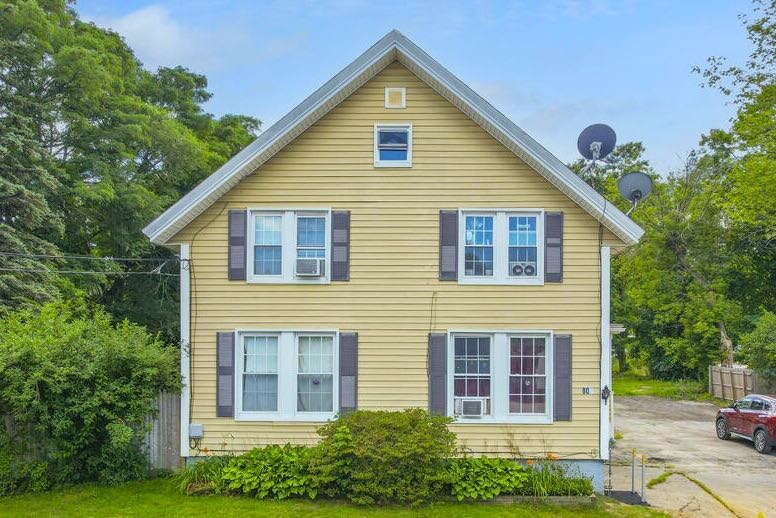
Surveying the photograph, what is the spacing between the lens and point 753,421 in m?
15.5

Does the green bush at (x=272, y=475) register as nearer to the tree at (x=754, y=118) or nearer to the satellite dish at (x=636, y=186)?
the satellite dish at (x=636, y=186)

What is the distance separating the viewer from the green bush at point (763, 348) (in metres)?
21.1

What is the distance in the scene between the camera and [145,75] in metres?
27.1

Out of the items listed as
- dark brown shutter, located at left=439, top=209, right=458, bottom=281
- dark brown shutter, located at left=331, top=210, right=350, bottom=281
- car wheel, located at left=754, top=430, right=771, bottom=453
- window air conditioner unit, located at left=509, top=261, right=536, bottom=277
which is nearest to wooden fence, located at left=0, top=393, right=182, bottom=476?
dark brown shutter, located at left=331, top=210, right=350, bottom=281

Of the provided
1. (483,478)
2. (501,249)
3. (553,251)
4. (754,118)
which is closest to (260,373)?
(483,478)

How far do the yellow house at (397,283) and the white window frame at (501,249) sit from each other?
1.1 inches

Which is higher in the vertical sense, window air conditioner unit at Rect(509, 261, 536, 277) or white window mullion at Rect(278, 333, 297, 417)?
window air conditioner unit at Rect(509, 261, 536, 277)

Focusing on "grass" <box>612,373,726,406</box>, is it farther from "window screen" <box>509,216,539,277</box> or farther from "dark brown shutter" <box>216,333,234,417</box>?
"dark brown shutter" <box>216,333,234,417</box>

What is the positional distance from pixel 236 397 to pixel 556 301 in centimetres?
646

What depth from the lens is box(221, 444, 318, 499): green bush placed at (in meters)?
10.3

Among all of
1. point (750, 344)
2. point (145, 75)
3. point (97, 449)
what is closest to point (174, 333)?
point (145, 75)

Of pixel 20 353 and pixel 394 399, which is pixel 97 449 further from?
pixel 394 399

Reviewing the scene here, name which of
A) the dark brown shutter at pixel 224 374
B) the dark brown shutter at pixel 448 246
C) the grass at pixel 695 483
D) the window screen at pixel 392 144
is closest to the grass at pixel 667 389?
the grass at pixel 695 483

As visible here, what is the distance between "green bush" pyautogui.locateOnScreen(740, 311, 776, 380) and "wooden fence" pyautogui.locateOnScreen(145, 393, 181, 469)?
66.2 ft
